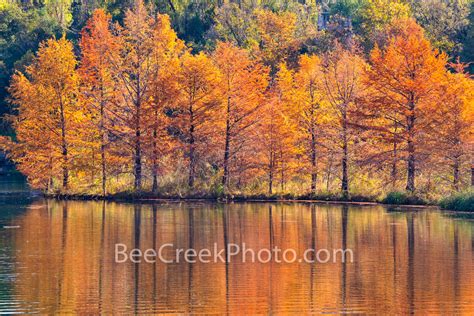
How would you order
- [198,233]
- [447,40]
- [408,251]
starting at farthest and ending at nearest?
[447,40], [198,233], [408,251]

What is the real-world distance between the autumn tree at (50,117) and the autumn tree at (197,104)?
7.01 m

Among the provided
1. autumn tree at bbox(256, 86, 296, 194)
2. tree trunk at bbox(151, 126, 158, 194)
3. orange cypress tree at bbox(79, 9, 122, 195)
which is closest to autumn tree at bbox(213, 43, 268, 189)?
autumn tree at bbox(256, 86, 296, 194)

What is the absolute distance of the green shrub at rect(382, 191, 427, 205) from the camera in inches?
1993

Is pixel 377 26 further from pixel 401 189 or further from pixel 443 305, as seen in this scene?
pixel 443 305

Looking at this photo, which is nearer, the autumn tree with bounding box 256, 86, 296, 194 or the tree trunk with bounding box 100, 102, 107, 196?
the autumn tree with bounding box 256, 86, 296, 194

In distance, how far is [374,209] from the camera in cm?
4900

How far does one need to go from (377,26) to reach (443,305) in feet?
208

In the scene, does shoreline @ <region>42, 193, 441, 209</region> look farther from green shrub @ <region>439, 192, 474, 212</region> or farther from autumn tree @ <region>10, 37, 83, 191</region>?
green shrub @ <region>439, 192, 474, 212</region>

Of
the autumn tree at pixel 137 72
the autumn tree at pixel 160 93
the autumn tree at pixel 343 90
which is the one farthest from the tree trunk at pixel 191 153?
the autumn tree at pixel 343 90

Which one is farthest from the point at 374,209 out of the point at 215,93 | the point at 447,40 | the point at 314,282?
the point at 447,40

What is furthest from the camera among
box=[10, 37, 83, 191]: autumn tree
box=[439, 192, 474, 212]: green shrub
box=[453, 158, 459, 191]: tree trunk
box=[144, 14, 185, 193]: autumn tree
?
box=[10, 37, 83, 191]: autumn tree

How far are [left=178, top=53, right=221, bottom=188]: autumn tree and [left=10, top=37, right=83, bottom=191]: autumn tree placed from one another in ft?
23.0

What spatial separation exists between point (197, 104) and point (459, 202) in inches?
703

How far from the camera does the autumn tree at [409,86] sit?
174 feet
